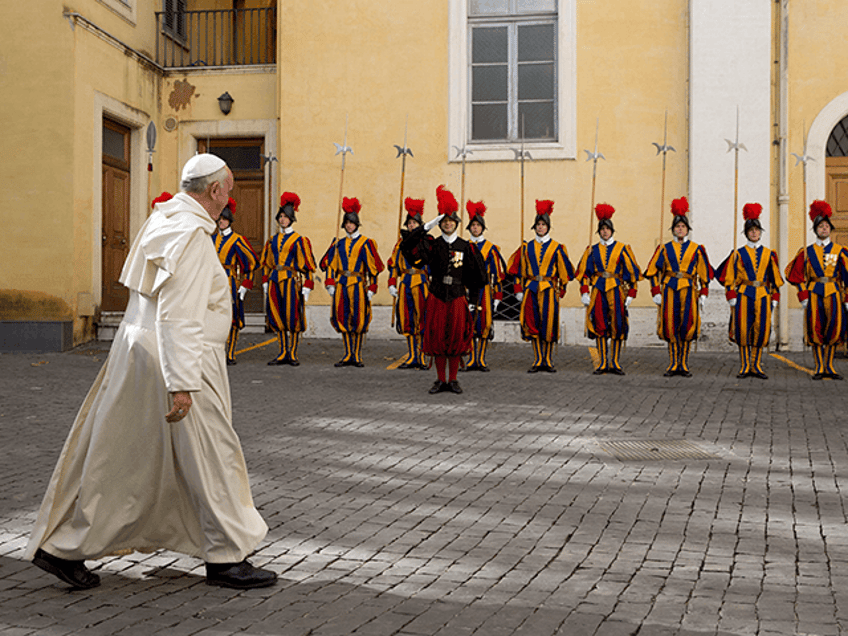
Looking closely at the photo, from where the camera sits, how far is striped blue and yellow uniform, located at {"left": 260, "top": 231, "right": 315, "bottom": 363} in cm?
1306

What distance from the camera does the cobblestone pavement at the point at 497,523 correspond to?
358cm

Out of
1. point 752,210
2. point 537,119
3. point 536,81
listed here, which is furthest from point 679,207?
point 536,81

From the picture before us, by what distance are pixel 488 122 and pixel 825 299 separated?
6850mm

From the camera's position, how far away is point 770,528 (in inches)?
190

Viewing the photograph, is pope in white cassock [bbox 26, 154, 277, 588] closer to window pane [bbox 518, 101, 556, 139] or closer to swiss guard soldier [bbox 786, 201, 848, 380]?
swiss guard soldier [bbox 786, 201, 848, 380]

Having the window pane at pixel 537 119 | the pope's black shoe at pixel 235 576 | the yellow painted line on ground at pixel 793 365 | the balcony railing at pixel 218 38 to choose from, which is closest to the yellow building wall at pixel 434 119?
the window pane at pixel 537 119

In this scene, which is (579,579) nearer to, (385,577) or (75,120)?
(385,577)

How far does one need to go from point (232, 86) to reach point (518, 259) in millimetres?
7723

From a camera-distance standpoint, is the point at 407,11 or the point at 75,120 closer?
the point at 75,120

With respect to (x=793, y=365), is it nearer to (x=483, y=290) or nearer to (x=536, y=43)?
(x=483, y=290)

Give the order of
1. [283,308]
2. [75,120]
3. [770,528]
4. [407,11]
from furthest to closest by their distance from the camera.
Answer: [407,11] < [75,120] < [283,308] < [770,528]

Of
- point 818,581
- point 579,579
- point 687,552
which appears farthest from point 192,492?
point 818,581

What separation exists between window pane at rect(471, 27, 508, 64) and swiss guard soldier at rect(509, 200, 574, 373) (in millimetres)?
4932

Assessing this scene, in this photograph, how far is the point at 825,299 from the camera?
39.2 ft
